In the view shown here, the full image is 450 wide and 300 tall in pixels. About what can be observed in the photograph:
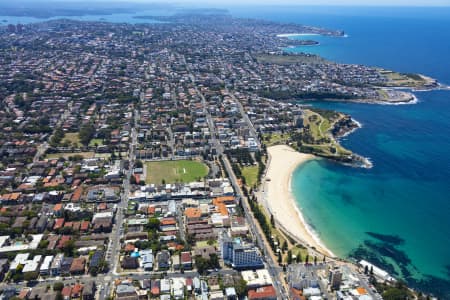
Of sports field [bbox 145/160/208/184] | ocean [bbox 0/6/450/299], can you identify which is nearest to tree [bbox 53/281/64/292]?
sports field [bbox 145/160/208/184]

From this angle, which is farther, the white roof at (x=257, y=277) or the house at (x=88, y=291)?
the white roof at (x=257, y=277)

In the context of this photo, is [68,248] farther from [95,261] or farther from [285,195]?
[285,195]

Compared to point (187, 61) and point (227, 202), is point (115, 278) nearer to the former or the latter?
point (227, 202)

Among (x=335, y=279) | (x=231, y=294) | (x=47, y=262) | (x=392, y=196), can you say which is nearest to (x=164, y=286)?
(x=231, y=294)

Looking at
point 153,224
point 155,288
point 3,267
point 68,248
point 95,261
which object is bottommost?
point 3,267

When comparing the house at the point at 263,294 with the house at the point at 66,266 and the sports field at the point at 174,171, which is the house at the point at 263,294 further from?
the sports field at the point at 174,171

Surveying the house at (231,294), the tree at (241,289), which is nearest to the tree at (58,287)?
the house at (231,294)
